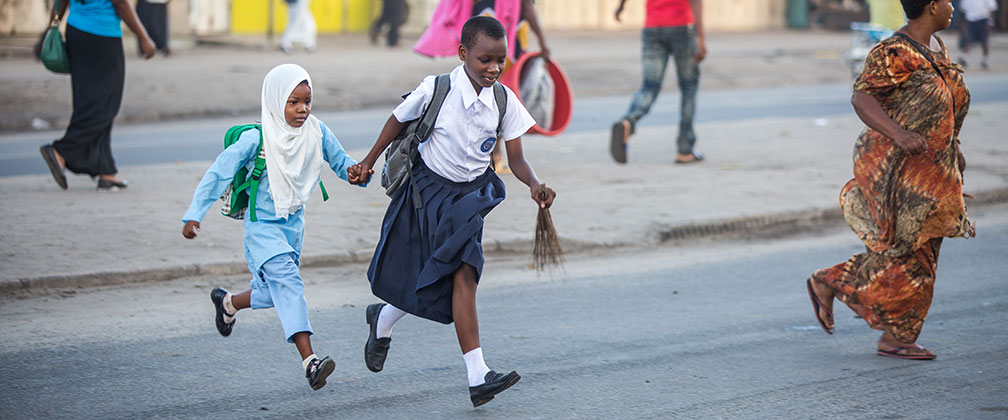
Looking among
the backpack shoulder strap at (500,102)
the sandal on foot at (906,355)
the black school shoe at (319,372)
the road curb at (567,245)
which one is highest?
the backpack shoulder strap at (500,102)

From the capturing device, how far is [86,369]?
15.8 feet

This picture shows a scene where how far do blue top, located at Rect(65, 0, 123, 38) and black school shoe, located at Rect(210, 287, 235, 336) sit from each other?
12.3 feet

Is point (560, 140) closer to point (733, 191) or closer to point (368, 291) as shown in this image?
point (733, 191)

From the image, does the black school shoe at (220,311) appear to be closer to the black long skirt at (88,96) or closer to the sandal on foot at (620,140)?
the black long skirt at (88,96)

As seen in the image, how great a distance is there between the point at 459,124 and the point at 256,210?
34.9 inches

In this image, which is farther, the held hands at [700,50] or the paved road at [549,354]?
the held hands at [700,50]

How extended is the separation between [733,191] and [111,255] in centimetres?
460

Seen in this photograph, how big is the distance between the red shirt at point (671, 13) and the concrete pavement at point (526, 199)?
124 centimetres

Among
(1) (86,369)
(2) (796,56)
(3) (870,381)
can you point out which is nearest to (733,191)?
(3) (870,381)

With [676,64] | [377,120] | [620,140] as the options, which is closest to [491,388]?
[620,140]

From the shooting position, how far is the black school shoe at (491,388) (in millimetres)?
4289

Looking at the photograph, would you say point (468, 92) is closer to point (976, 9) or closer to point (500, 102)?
point (500, 102)

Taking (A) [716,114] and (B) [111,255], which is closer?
(B) [111,255]

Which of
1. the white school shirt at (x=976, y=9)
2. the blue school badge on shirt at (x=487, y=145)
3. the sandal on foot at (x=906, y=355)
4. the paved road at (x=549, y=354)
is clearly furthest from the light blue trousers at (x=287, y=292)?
the white school shirt at (x=976, y=9)
